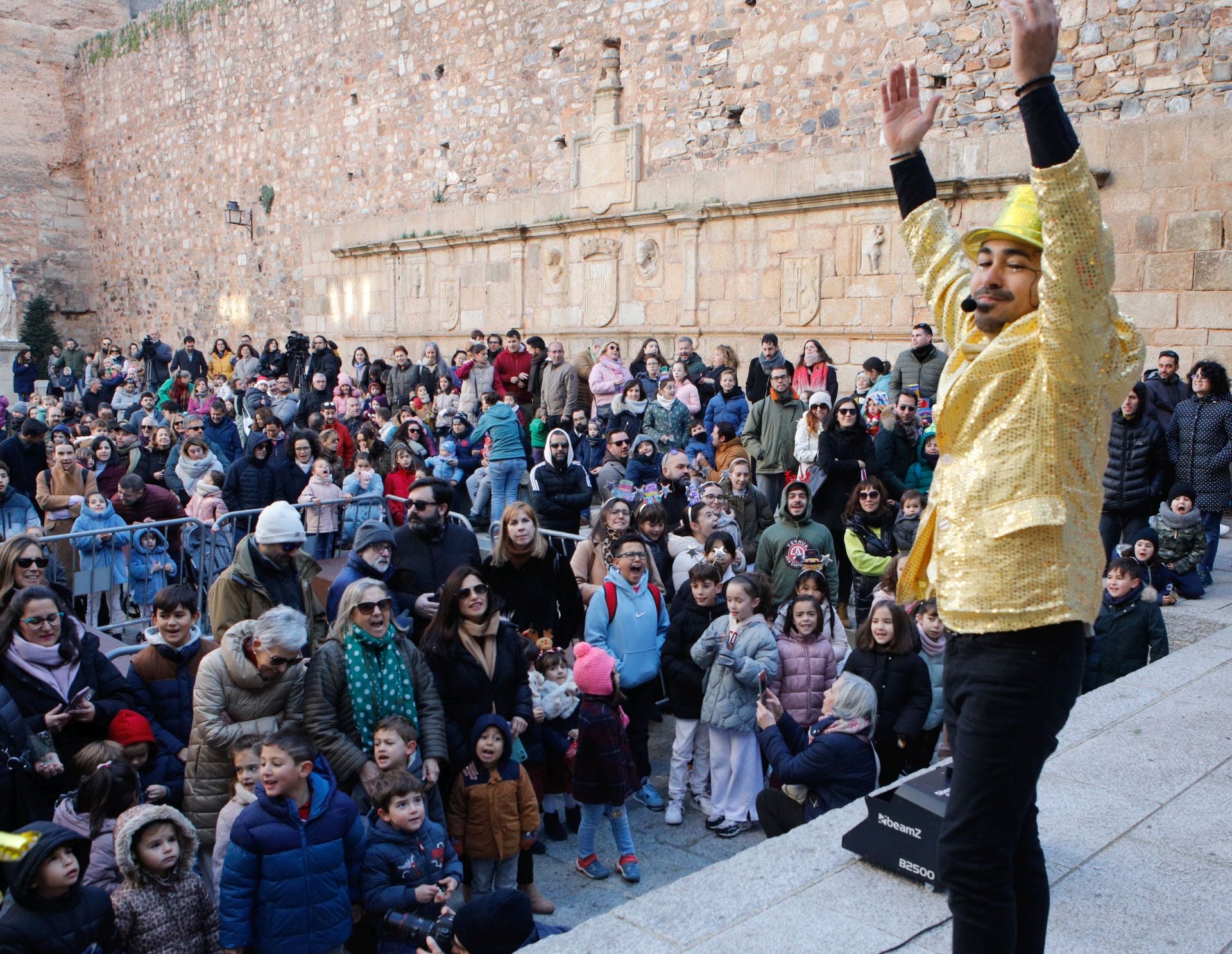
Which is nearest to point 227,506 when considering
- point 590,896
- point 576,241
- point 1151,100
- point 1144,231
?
point 590,896

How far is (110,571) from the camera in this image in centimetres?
754

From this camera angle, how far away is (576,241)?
47.4 ft

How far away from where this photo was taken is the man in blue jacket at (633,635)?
593cm

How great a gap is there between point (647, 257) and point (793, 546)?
738cm

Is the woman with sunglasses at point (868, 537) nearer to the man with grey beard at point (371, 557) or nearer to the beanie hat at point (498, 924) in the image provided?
the man with grey beard at point (371, 557)

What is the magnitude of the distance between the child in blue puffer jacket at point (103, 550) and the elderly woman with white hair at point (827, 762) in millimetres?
4784

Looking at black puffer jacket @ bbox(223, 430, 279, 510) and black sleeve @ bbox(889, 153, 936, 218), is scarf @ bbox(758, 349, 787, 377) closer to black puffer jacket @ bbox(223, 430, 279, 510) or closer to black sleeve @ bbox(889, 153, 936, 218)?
black puffer jacket @ bbox(223, 430, 279, 510)

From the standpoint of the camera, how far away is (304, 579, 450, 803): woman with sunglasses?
467 cm

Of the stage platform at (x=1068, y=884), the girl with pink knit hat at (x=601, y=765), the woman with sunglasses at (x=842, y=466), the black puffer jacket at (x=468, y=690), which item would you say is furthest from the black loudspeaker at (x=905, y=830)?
the woman with sunglasses at (x=842, y=466)

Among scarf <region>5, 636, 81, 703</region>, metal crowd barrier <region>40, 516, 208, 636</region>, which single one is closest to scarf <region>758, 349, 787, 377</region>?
metal crowd barrier <region>40, 516, 208, 636</region>

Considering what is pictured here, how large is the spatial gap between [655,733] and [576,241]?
29.2 ft

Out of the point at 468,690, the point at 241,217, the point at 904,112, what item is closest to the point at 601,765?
the point at 468,690

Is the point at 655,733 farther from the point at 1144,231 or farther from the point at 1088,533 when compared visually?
the point at 1144,231

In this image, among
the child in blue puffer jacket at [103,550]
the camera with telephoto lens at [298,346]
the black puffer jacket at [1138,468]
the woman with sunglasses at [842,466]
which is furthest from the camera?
the camera with telephoto lens at [298,346]
